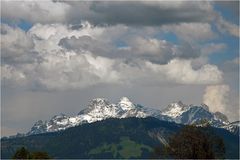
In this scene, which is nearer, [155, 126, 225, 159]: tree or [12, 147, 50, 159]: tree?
[155, 126, 225, 159]: tree

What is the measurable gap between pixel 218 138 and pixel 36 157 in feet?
153

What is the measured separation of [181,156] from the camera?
397 feet

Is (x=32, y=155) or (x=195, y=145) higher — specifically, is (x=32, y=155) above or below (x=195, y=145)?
below

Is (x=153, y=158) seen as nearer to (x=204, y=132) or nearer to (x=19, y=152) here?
(x=204, y=132)

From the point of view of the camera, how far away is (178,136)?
403ft

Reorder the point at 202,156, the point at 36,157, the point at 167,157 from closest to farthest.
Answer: the point at 202,156, the point at 167,157, the point at 36,157

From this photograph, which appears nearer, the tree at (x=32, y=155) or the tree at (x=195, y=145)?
the tree at (x=195, y=145)

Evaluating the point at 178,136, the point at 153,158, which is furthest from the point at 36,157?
the point at 178,136

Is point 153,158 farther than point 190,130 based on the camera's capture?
Yes

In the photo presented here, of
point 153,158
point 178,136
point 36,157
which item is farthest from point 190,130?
point 36,157

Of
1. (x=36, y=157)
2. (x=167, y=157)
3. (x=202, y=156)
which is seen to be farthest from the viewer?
(x=36, y=157)

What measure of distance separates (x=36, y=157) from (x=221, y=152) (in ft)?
154

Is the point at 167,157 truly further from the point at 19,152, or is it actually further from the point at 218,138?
the point at 19,152

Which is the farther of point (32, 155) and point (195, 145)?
point (32, 155)
